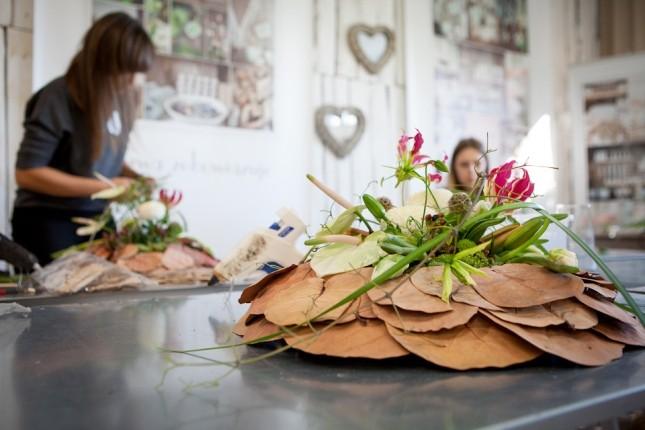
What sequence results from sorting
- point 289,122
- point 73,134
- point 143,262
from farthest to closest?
point 289,122 → point 73,134 → point 143,262

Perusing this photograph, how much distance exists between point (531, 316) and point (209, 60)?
260cm

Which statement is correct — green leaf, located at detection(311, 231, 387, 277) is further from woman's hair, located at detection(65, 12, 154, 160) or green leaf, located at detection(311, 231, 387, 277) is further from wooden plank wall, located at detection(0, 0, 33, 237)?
wooden plank wall, located at detection(0, 0, 33, 237)

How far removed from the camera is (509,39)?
12.9 feet

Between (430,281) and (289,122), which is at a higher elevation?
(289,122)

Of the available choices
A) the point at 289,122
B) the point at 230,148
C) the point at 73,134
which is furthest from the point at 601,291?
the point at 289,122

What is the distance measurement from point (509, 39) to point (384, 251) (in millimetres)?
3845

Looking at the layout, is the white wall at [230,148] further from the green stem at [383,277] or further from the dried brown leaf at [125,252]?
the green stem at [383,277]

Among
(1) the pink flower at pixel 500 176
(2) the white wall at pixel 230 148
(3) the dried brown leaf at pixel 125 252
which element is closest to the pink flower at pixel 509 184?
(1) the pink flower at pixel 500 176

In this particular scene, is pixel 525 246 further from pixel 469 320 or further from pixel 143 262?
pixel 143 262

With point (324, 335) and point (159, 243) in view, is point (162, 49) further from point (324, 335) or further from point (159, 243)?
point (324, 335)

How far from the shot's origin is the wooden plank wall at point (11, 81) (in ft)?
7.44

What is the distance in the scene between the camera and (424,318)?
0.39m

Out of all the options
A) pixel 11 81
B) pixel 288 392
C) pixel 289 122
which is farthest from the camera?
pixel 289 122

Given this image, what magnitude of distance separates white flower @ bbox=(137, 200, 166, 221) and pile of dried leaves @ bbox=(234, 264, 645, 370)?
0.90 meters
